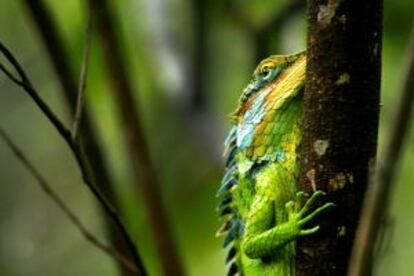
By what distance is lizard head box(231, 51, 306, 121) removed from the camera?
153 inches

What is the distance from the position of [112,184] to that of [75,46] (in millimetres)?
1877

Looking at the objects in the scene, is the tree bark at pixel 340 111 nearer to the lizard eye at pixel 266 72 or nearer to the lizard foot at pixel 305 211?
the lizard foot at pixel 305 211

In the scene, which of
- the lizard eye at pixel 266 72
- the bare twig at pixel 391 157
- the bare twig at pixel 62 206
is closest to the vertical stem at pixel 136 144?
the bare twig at pixel 62 206

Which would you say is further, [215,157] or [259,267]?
[215,157]

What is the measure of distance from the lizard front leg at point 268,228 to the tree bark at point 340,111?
0.64 feet

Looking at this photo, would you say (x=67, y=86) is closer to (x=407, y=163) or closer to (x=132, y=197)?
(x=132, y=197)

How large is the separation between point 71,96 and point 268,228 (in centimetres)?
184

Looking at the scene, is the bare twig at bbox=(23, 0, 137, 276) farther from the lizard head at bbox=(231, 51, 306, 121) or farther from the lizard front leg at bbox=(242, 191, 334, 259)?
the lizard front leg at bbox=(242, 191, 334, 259)

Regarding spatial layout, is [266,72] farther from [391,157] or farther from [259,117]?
[391,157]

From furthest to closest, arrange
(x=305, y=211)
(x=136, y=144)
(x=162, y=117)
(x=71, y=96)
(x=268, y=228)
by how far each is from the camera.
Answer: (x=162, y=117), (x=136, y=144), (x=71, y=96), (x=268, y=228), (x=305, y=211)

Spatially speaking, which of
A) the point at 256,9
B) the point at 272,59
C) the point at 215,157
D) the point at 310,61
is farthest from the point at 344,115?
the point at 256,9

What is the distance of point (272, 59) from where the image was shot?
3961 millimetres

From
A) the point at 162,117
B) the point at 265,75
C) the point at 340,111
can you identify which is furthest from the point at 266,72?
the point at 162,117

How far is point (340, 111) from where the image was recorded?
2.87 meters
